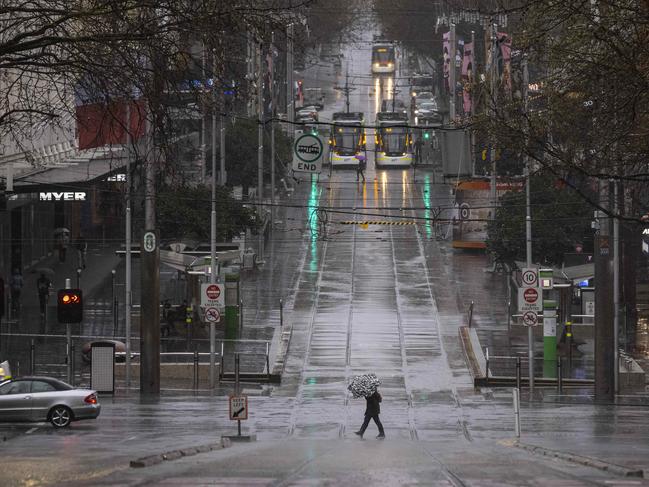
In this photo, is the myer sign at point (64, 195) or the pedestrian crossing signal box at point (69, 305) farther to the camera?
the myer sign at point (64, 195)

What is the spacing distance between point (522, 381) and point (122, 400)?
37.6ft

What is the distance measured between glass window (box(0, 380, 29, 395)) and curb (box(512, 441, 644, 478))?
11.5 meters

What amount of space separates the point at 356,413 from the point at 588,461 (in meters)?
13.3

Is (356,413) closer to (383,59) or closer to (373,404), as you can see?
(373,404)

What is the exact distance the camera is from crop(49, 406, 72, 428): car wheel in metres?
30.5

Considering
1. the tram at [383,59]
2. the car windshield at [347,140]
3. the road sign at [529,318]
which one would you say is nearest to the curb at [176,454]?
the road sign at [529,318]

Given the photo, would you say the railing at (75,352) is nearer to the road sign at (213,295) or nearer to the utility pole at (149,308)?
the road sign at (213,295)

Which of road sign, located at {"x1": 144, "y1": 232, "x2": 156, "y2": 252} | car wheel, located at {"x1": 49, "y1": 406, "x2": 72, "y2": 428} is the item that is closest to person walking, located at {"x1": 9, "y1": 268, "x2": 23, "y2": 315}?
road sign, located at {"x1": 144, "y1": 232, "x2": 156, "y2": 252}

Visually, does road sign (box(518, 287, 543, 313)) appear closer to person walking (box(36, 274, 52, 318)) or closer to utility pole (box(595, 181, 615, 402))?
utility pole (box(595, 181, 615, 402))

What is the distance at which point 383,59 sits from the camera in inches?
5300

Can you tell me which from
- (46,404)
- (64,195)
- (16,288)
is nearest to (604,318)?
(46,404)

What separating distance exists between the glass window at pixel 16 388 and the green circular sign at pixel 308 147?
31.0m

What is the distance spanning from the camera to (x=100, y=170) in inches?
2251

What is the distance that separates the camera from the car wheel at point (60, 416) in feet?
100
